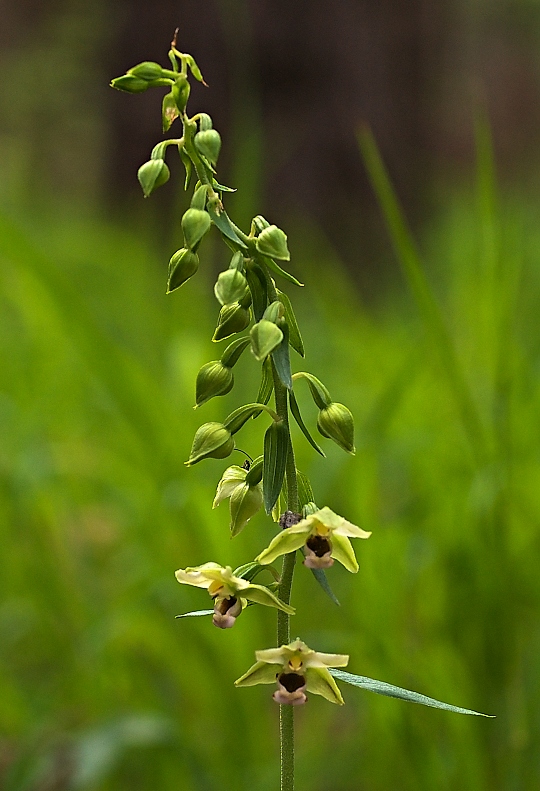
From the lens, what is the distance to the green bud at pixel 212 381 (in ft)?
3.02

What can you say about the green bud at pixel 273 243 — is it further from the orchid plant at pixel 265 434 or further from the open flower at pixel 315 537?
the open flower at pixel 315 537

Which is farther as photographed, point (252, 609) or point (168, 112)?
point (252, 609)

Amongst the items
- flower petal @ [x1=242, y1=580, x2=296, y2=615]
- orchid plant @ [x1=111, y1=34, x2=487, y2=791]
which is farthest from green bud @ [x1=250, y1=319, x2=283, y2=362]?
flower petal @ [x1=242, y1=580, x2=296, y2=615]

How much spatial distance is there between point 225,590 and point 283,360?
0.23 meters

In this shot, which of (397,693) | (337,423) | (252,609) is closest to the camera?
(397,693)

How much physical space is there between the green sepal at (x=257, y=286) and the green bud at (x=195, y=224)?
0.21 feet

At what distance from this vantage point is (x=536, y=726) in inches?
59.9

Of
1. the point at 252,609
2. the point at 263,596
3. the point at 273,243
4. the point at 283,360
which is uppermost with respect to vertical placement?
the point at 273,243

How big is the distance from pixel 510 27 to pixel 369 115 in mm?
15086

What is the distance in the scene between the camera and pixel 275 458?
0.87 metres

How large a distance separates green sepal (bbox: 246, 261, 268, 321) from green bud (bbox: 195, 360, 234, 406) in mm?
64

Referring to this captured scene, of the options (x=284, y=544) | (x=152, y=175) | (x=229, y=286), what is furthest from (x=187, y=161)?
(x=284, y=544)

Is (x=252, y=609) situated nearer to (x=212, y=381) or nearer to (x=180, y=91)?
(x=212, y=381)

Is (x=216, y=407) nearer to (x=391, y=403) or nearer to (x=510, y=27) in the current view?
(x=391, y=403)
